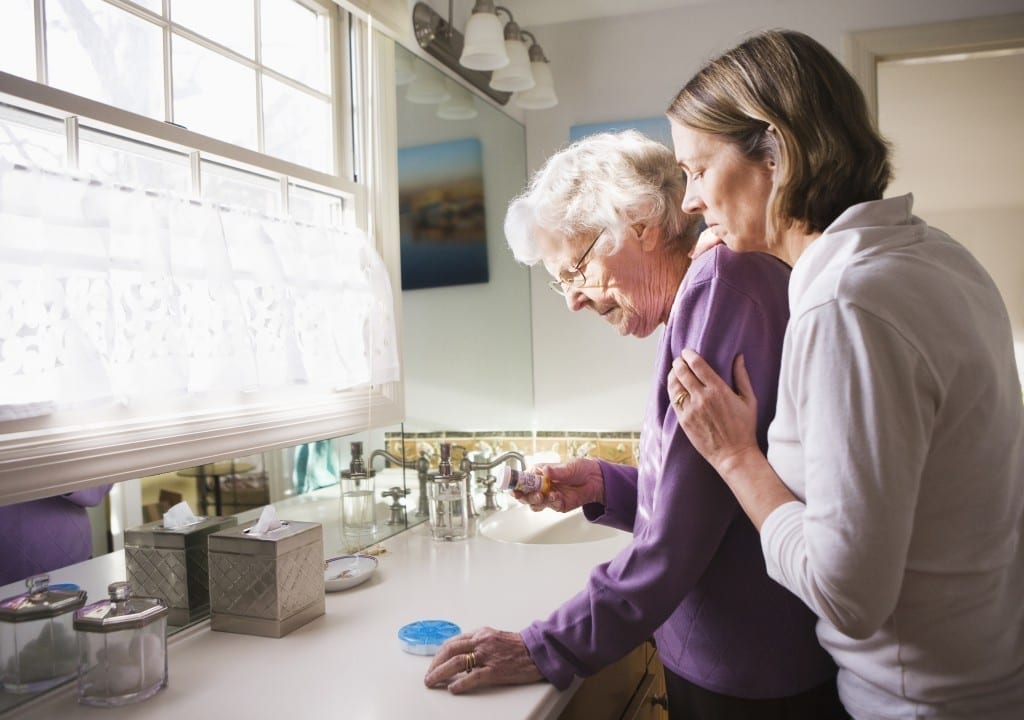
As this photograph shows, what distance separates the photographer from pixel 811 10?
262 cm

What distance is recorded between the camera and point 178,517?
1.37 metres

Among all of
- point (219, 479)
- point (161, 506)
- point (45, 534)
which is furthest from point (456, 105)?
point (45, 534)

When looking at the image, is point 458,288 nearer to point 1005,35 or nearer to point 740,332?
point 740,332

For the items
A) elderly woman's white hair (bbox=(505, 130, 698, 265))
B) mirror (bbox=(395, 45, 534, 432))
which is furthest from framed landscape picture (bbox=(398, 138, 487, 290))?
elderly woman's white hair (bbox=(505, 130, 698, 265))

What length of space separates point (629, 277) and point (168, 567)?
0.98 m

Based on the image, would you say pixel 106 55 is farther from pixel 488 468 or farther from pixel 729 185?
pixel 488 468

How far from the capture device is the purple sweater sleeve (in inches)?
40.3

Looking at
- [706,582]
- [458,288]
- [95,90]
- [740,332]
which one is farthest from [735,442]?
[458,288]

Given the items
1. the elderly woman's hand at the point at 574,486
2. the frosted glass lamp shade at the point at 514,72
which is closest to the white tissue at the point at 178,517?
the elderly woman's hand at the point at 574,486

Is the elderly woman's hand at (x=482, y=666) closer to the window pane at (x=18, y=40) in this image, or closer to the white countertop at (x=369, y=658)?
the white countertop at (x=369, y=658)

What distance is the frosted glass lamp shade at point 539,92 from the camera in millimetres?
2578

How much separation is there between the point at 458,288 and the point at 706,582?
1564mm

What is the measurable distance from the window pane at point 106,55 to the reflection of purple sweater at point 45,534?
637 mm

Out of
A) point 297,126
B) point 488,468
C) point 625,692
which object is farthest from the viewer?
point 488,468
